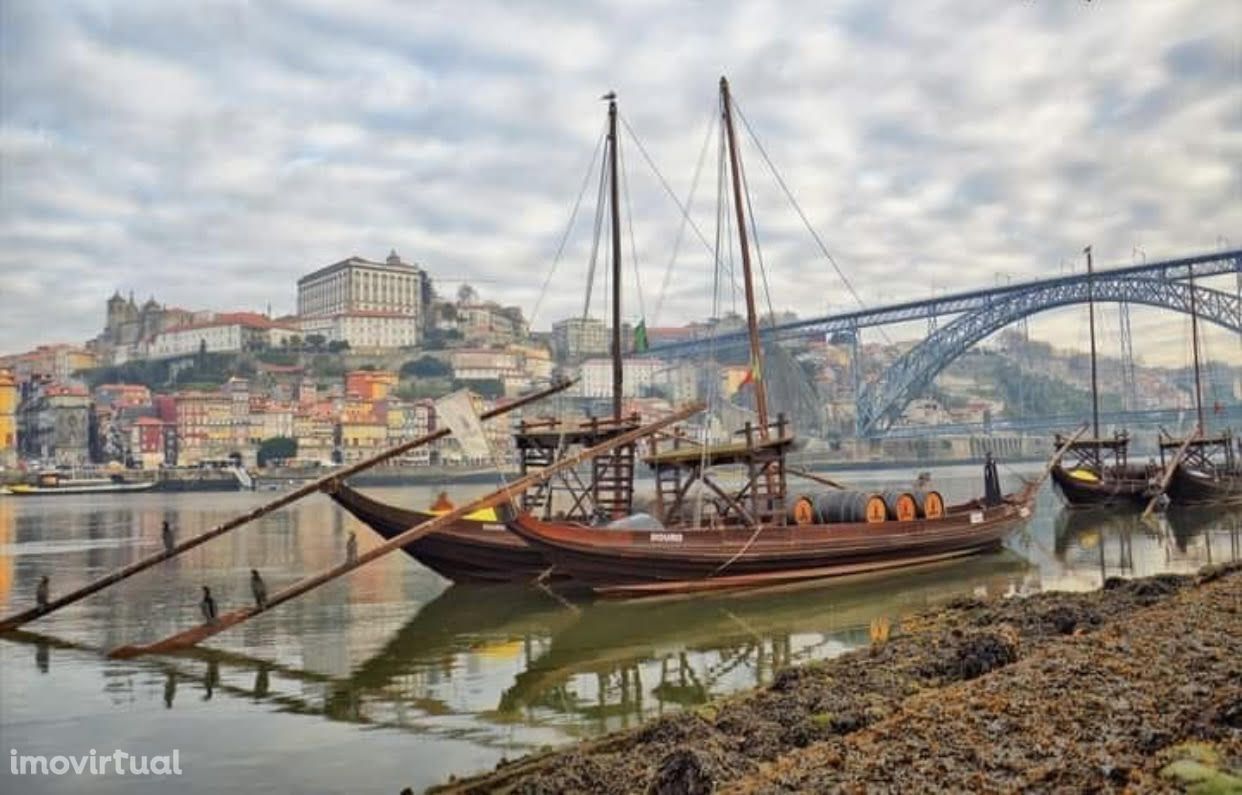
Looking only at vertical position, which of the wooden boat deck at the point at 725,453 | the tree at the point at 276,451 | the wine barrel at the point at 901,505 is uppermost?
the tree at the point at 276,451

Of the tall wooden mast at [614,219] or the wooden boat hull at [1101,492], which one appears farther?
the wooden boat hull at [1101,492]

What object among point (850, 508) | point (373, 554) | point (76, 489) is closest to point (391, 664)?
point (373, 554)

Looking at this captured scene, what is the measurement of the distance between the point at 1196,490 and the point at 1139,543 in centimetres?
1637

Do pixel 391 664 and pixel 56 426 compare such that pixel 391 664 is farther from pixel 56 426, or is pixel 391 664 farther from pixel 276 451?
pixel 56 426

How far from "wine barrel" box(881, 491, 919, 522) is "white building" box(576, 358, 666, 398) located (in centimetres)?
14414

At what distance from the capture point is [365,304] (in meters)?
187

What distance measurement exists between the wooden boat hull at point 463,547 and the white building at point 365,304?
165462 millimetres

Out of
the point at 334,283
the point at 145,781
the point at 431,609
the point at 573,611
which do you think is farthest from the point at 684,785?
the point at 334,283

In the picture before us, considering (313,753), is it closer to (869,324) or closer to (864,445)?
(869,324)

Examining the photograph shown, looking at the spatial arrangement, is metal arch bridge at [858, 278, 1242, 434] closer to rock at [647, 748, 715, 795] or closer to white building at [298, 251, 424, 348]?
rock at [647, 748, 715, 795]

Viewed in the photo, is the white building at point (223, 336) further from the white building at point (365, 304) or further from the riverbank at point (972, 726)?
the riverbank at point (972, 726)

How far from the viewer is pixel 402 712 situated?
1048 centimetres

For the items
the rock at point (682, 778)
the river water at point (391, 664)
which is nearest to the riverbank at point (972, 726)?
the rock at point (682, 778)

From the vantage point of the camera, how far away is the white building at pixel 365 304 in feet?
595
